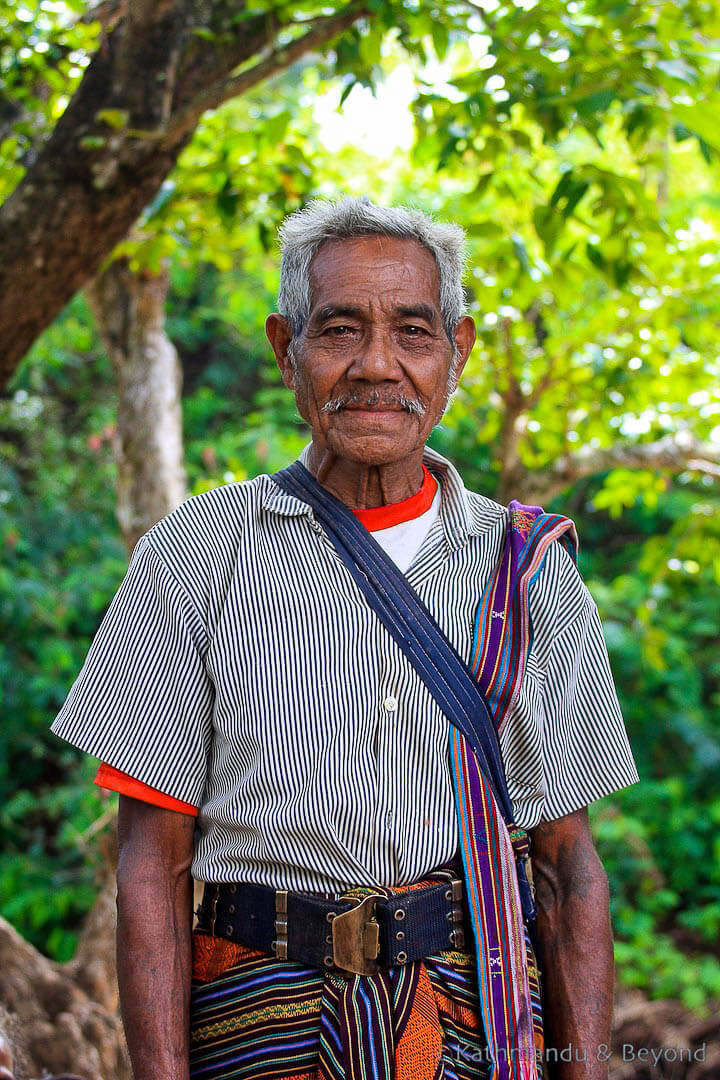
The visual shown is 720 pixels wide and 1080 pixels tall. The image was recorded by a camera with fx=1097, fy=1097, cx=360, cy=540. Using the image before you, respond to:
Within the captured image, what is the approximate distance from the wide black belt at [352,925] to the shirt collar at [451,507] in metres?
0.53

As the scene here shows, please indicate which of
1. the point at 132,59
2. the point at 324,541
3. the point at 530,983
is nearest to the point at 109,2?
the point at 132,59

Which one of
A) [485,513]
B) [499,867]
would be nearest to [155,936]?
[499,867]

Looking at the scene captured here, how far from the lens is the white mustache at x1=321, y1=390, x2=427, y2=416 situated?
1695 millimetres

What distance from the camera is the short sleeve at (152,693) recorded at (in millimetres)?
1624

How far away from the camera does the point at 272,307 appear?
6375 mm

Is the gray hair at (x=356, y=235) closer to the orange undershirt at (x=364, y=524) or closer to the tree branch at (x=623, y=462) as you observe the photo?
the orange undershirt at (x=364, y=524)

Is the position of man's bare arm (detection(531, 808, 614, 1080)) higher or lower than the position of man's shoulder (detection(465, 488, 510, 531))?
lower

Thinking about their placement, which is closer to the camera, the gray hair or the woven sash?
the woven sash

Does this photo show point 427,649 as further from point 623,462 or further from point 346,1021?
point 623,462

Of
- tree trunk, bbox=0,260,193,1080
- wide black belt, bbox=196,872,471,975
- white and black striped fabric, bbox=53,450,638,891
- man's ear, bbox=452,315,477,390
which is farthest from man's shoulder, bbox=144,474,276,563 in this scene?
tree trunk, bbox=0,260,193,1080

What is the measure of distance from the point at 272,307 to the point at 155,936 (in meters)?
5.14

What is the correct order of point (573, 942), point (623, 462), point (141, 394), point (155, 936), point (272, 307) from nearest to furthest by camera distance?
point (155, 936) → point (573, 942) → point (141, 394) → point (623, 462) → point (272, 307)

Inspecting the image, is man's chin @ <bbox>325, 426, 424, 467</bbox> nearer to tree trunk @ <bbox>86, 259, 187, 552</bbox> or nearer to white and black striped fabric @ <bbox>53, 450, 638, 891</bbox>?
white and black striped fabric @ <bbox>53, 450, 638, 891</bbox>

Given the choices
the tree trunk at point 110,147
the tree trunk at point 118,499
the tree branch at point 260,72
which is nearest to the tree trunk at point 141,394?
the tree trunk at point 118,499
